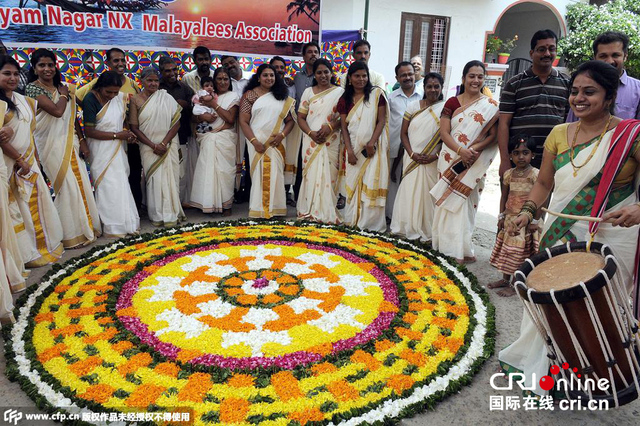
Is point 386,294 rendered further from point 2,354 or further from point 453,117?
point 2,354

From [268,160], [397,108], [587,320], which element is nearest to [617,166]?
[587,320]

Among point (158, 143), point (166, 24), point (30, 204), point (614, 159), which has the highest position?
point (166, 24)

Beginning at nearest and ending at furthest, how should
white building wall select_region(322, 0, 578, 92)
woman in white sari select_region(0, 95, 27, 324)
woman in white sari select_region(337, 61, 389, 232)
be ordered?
woman in white sari select_region(0, 95, 27, 324) → woman in white sari select_region(337, 61, 389, 232) → white building wall select_region(322, 0, 578, 92)

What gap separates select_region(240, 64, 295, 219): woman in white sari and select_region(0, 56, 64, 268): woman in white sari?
7.68 ft

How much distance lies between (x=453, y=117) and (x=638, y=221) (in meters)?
2.74

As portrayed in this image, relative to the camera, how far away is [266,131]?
616 centimetres

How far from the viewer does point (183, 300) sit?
3869 mm

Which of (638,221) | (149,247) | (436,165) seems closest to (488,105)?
(436,165)

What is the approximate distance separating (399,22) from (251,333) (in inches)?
412

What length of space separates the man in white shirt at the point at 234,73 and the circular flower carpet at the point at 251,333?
249 cm

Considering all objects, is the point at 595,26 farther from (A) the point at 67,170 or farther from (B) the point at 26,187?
(B) the point at 26,187

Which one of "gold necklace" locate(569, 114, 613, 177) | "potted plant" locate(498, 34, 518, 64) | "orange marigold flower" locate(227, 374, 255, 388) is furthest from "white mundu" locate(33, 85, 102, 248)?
"potted plant" locate(498, 34, 518, 64)

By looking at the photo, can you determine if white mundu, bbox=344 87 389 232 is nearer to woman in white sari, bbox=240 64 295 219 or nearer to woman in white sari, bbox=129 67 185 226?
woman in white sari, bbox=240 64 295 219

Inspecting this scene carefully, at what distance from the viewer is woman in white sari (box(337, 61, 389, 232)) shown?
18.6 feet
